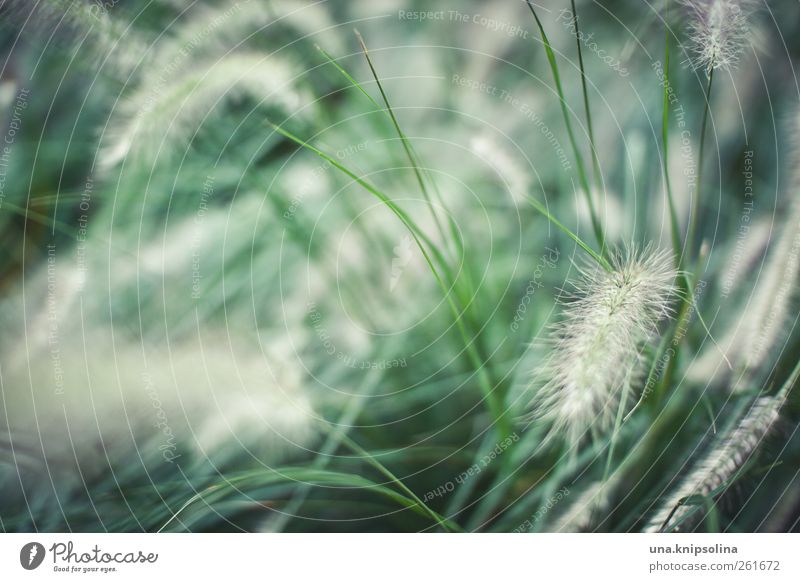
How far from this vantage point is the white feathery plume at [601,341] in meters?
0.62

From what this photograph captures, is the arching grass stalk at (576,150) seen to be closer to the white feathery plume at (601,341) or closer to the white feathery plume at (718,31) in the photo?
the white feathery plume at (601,341)

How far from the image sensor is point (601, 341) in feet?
2.02

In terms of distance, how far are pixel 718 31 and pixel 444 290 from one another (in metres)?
0.41

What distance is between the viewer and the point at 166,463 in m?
0.61

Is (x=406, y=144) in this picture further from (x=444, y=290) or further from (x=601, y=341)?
(x=601, y=341)

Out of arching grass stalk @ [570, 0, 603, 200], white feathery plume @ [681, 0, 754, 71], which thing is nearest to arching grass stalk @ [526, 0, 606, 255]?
arching grass stalk @ [570, 0, 603, 200]

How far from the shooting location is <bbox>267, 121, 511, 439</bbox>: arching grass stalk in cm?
61

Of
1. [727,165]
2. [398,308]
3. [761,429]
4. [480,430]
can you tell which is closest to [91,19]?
[398,308]
